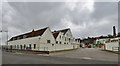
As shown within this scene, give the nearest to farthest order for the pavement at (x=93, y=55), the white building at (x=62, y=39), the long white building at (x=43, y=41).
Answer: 1. the pavement at (x=93, y=55)
2. the long white building at (x=43, y=41)
3. the white building at (x=62, y=39)

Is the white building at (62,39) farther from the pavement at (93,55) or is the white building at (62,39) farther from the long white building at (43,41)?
the pavement at (93,55)

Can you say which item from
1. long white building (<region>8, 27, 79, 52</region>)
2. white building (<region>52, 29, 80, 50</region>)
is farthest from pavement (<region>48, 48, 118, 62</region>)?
white building (<region>52, 29, 80, 50</region>)

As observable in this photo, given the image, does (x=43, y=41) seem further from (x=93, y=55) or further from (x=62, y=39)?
(x=93, y=55)

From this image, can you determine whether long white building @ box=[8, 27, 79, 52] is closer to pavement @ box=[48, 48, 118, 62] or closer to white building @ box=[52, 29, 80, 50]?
white building @ box=[52, 29, 80, 50]

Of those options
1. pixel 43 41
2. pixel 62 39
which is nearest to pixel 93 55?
pixel 43 41

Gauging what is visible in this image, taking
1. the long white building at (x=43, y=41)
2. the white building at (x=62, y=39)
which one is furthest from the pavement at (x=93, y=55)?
the white building at (x=62, y=39)

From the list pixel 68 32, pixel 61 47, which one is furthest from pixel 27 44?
pixel 68 32

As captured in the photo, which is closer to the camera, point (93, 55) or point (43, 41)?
point (93, 55)

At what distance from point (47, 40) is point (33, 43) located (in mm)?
4059

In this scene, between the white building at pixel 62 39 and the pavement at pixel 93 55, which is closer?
the pavement at pixel 93 55

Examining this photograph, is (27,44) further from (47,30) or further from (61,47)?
(61,47)

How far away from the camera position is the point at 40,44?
44.2 meters

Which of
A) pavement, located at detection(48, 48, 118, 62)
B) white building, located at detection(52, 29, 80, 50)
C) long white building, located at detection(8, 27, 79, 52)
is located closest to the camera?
pavement, located at detection(48, 48, 118, 62)

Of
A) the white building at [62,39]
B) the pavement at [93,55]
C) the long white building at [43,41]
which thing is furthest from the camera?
the white building at [62,39]
